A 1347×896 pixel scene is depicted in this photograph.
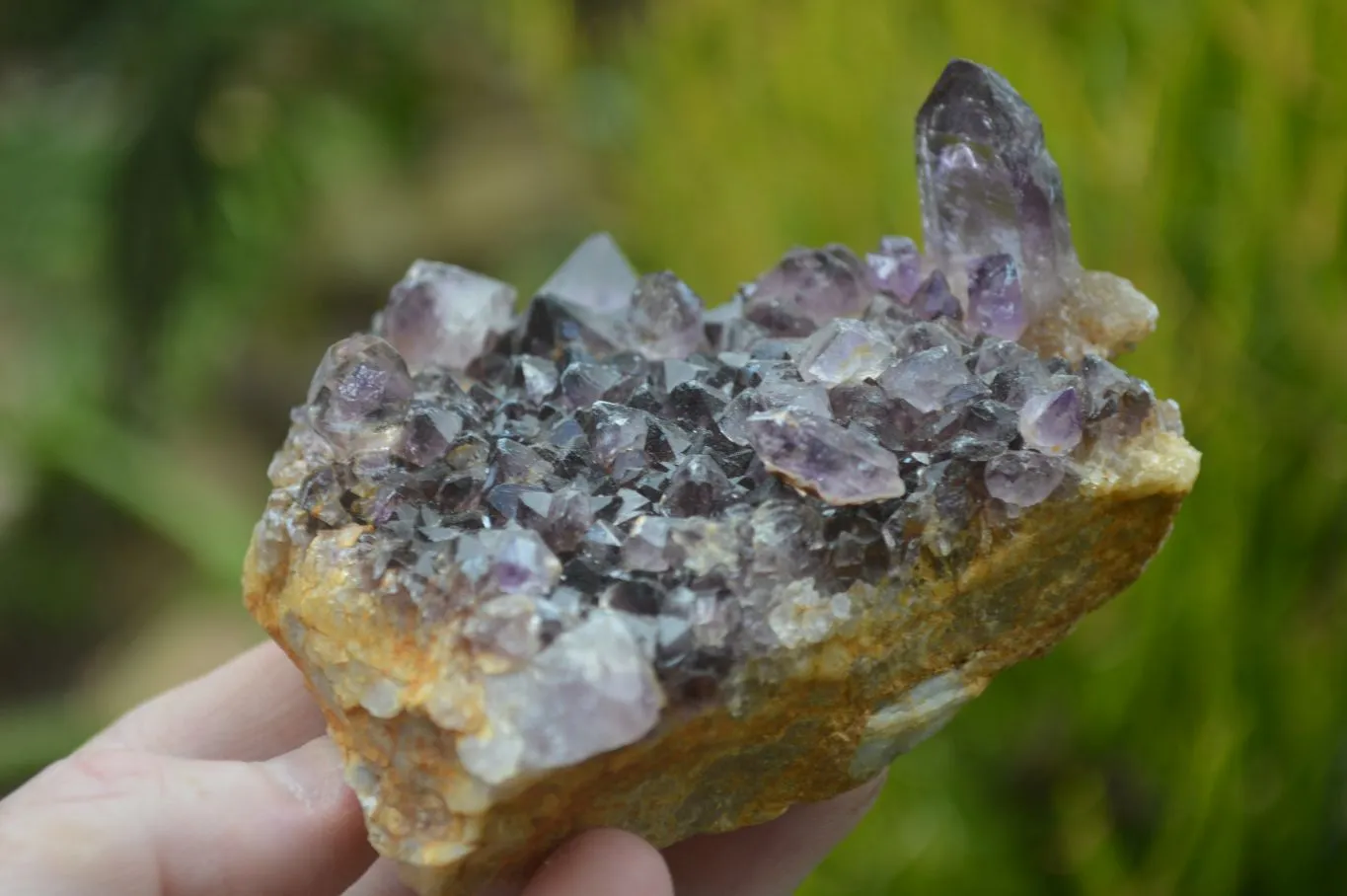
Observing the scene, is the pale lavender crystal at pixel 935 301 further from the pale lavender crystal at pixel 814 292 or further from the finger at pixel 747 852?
the finger at pixel 747 852

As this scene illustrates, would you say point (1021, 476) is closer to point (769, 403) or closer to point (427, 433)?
point (769, 403)

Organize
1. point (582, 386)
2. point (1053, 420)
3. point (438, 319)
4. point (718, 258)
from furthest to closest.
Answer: point (718, 258) < point (438, 319) < point (582, 386) < point (1053, 420)

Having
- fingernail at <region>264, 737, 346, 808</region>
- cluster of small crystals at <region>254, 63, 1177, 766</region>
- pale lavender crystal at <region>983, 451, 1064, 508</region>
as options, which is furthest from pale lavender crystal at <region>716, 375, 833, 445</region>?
fingernail at <region>264, 737, 346, 808</region>

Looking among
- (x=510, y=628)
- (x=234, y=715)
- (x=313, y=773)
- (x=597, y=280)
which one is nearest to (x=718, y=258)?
(x=597, y=280)

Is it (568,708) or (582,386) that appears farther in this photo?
(582,386)

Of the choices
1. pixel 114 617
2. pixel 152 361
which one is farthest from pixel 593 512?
pixel 114 617

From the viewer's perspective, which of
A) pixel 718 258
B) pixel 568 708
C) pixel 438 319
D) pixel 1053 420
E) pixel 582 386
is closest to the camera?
pixel 568 708

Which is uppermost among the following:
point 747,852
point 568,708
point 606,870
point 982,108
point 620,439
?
point 982,108

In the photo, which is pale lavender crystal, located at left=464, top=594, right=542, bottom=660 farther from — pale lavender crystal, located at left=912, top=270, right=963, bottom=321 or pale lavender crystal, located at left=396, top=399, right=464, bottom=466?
pale lavender crystal, located at left=912, top=270, right=963, bottom=321
